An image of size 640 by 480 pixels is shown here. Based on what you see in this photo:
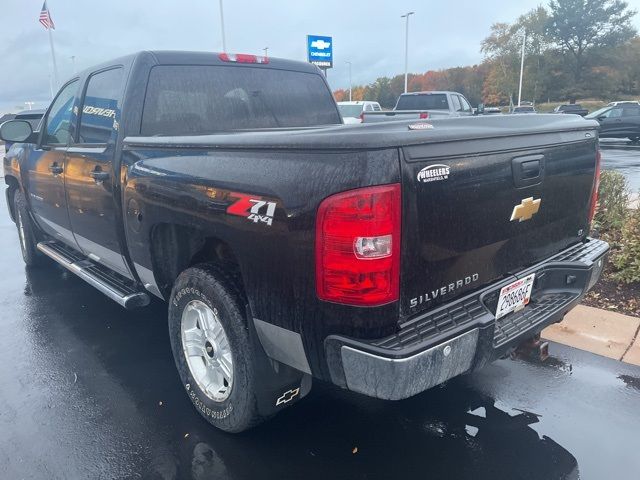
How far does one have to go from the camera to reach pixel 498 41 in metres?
66.6

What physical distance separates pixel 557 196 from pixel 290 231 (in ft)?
5.18

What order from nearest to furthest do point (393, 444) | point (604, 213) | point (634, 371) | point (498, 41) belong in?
point (393, 444) < point (634, 371) < point (604, 213) < point (498, 41)

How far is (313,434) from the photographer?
293 cm

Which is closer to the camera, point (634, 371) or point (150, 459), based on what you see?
point (150, 459)

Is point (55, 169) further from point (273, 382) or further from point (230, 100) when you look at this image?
point (273, 382)

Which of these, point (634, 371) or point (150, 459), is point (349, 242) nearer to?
point (150, 459)

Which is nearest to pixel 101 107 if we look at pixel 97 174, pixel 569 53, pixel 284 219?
pixel 97 174

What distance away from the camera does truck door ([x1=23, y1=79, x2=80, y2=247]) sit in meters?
4.29

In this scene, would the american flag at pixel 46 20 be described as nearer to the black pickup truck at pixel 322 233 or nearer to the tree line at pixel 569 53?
the black pickup truck at pixel 322 233

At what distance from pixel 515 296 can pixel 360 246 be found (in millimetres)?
A: 1082

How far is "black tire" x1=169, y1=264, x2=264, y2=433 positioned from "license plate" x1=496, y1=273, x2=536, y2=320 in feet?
4.00

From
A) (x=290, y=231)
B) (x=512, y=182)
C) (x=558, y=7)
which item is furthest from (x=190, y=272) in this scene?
(x=558, y=7)

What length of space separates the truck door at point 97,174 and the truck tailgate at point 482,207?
2099 mm

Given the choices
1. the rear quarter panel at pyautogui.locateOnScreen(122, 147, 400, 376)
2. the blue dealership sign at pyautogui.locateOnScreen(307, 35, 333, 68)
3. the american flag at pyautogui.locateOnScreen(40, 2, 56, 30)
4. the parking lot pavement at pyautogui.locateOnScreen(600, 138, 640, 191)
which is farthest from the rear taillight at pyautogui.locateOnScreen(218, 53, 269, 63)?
the american flag at pyautogui.locateOnScreen(40, 2, 56, 30)
